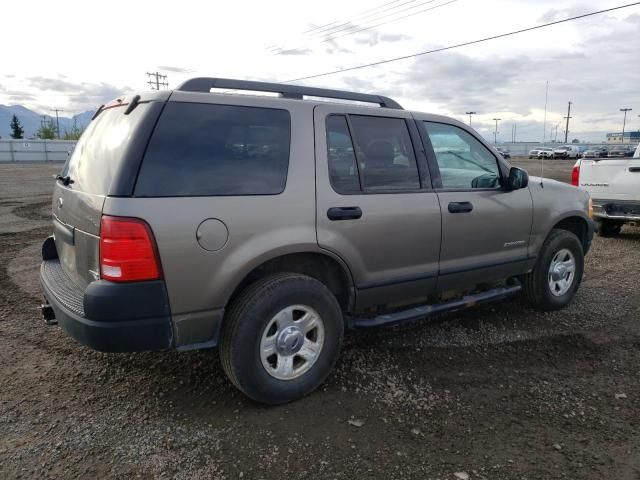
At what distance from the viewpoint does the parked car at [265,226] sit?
8.68ft

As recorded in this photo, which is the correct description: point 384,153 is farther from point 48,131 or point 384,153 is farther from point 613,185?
point 48,131

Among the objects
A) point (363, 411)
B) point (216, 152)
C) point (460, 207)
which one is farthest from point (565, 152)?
point (216, 152)

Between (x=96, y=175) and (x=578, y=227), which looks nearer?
(x=96, y=175)

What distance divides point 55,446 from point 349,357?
2027 millimetres

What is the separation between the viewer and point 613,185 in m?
7.91

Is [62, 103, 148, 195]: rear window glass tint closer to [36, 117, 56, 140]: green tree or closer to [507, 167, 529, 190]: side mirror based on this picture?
[507, 167, 529, 190]: side mirror

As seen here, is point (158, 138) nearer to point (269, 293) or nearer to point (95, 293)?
point (95, 293)

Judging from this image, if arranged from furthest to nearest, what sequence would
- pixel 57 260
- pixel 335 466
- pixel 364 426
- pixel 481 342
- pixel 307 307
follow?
1. pixel 481 342
2. pixel 57 260
3. pixel 307 307
4. pixel 364 426
5. pixel 335 466

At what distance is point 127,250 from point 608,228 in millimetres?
8772

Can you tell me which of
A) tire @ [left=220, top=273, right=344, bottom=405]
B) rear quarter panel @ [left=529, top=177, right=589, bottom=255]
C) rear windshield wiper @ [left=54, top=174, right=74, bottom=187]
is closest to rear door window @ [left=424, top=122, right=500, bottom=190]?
rear quarter panel @ [left=529, top=177, right=589, bottom=255]

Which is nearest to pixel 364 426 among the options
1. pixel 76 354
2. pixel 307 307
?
pixel 307 307

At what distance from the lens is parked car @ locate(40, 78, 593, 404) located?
8.68ft

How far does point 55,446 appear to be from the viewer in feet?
8.86

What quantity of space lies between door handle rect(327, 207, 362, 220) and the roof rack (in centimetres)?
82
